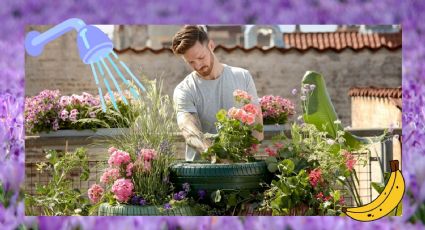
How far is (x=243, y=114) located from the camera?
11.0ft

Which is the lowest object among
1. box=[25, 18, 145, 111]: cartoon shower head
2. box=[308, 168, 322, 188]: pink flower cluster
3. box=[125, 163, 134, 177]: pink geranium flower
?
box=[308, 168, 322, 188]: pink flower cluster

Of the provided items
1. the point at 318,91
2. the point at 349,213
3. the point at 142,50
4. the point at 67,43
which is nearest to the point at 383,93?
the point at 318,91

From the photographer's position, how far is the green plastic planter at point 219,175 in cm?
332

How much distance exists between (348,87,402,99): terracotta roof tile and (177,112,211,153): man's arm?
3.96 ft

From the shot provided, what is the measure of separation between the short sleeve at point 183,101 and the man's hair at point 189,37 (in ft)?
0.60

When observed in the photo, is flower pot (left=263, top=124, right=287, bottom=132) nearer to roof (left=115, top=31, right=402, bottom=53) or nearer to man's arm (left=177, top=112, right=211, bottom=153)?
roof (left=115, top=31, right=402, bottom=53)

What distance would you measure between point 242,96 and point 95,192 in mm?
788

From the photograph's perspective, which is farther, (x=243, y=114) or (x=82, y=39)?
(x=82, y=39)

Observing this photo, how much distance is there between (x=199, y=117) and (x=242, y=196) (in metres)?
0.41

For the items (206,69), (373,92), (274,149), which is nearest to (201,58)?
(206,69)

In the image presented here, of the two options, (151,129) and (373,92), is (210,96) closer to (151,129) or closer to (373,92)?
(151,129)

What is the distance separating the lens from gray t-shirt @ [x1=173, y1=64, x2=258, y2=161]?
3.47 m

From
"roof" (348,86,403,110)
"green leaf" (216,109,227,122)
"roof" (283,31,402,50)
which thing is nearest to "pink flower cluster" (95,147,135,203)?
"green leaf" (216,109,227,122)

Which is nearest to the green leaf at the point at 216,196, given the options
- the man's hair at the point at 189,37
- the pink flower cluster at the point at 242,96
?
the pink flower cluster at the point at 242,96
